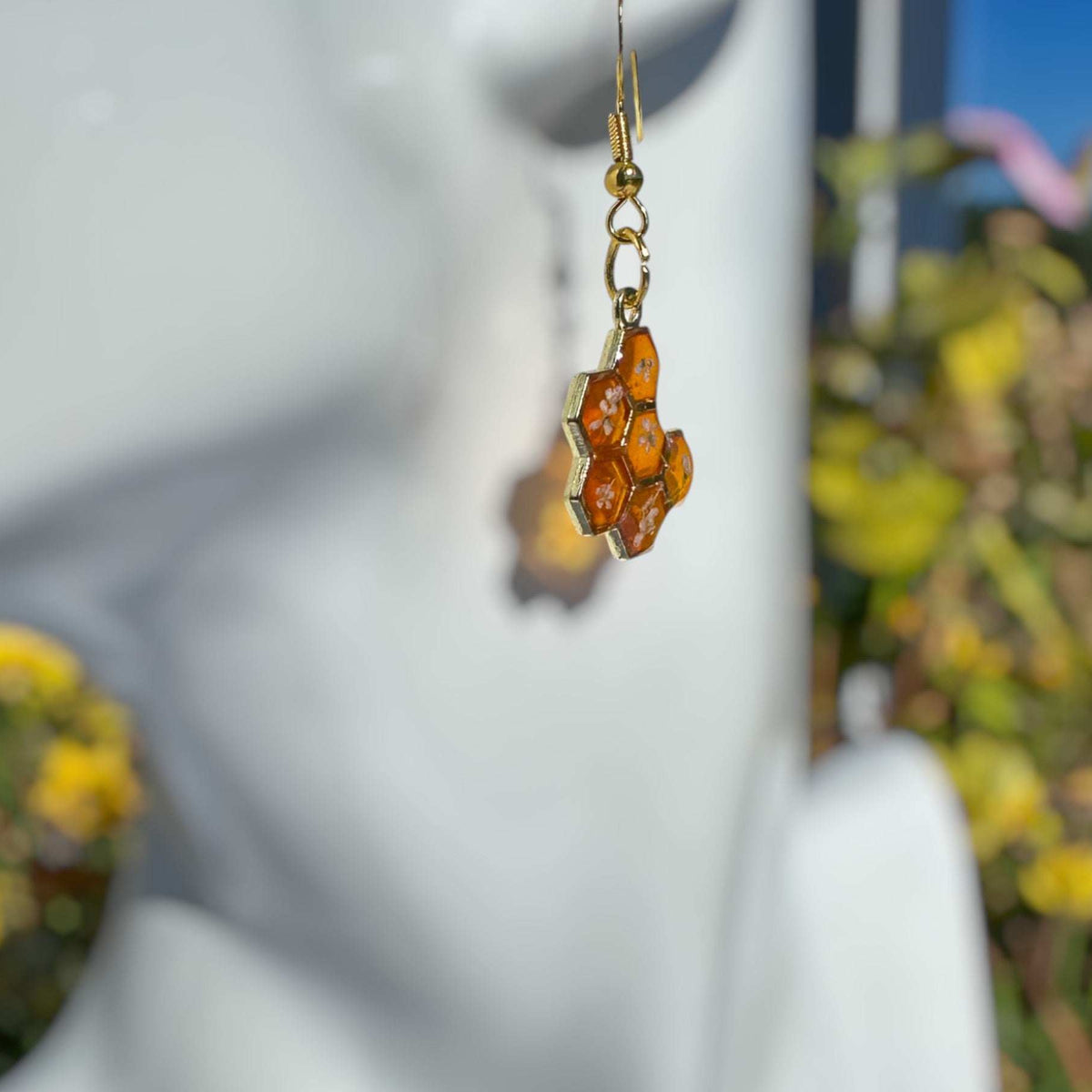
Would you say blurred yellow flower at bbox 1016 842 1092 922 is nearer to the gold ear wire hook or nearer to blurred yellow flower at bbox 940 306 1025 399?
blurred yellow flower at bbox 940 306 1025 399

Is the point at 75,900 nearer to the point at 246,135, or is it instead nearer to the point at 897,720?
the point at 897,720

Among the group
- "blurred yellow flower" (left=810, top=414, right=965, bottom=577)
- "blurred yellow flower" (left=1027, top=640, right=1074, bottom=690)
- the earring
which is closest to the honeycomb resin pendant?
the earring

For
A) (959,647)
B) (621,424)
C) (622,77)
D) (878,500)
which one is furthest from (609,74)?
(959,647)

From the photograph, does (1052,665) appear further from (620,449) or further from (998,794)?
(620,449)

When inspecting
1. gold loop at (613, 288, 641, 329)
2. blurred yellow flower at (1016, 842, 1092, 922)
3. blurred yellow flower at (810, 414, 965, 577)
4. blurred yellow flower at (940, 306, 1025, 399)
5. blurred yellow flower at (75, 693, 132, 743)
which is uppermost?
gold loop at (613, 288, 641, 329)

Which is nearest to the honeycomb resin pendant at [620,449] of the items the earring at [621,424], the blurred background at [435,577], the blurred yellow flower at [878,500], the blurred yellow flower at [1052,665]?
the earring at [621,424]

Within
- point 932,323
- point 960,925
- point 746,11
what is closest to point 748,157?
point 746,11
